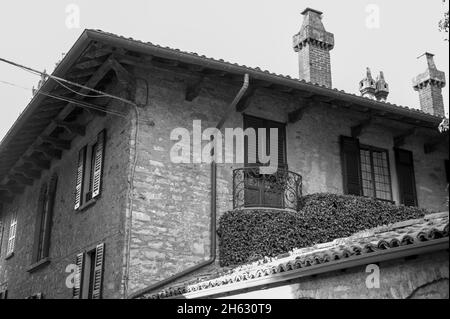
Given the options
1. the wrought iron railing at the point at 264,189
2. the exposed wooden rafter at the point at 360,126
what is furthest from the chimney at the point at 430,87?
the wrought iron railing at the point at 264,189

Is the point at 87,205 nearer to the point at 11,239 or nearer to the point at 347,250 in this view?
the point at 11,239

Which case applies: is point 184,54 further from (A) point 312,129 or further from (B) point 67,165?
(B) point 67,165

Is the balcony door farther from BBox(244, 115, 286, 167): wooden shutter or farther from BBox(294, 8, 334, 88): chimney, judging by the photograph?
BBox(294, 8, 334, 88): chimney

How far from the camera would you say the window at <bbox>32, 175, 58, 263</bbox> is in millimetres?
15125

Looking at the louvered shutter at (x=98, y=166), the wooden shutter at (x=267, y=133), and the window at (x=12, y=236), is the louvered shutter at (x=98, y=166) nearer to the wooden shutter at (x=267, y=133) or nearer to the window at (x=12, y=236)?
the wooden shutter at (x=267, y=133)

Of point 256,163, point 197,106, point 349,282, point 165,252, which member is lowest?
point 349,282

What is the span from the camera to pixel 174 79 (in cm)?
1255

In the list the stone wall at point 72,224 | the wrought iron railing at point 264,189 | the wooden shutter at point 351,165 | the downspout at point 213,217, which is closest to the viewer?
the downspout at point 213,217

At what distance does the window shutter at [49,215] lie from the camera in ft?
49.2

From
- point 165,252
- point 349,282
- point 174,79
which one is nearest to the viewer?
point 349,282

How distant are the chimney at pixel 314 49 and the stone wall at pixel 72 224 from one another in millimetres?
5682

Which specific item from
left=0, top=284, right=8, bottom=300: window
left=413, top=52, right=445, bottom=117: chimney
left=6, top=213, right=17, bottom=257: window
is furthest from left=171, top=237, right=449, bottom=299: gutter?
left=413, top=52, right=445, bottom=117: chimney

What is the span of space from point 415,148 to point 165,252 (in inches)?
287
